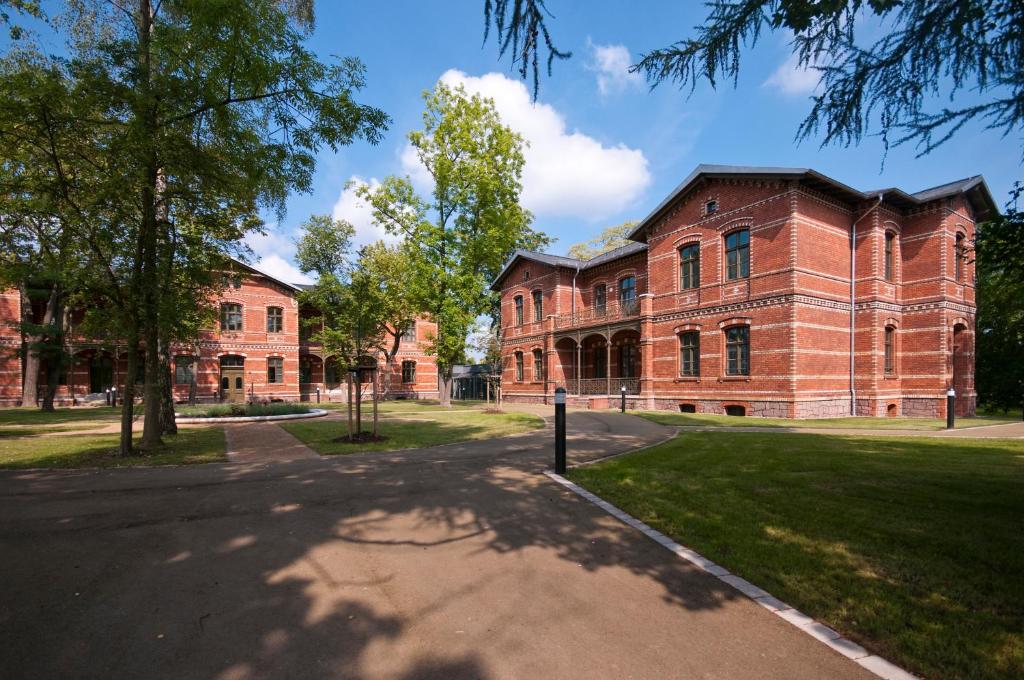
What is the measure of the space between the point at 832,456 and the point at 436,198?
21.8 metres

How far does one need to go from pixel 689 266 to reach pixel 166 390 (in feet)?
62.8

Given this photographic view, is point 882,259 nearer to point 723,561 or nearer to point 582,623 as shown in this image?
point 723,561

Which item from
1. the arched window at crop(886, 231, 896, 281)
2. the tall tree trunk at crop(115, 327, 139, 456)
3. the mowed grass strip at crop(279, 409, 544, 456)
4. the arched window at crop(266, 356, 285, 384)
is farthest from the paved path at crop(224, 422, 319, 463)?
the arched window at crop(886, 231, 896, 281)

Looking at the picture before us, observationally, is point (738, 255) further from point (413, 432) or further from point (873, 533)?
point (873, 533)

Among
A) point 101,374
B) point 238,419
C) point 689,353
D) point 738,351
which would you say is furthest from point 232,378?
point 738,351

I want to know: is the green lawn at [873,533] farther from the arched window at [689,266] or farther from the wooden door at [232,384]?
the wooden door at [232,384]

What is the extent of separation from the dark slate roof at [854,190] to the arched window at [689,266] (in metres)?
2.45

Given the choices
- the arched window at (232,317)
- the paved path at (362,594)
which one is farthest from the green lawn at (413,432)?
the arched window at (232,317)

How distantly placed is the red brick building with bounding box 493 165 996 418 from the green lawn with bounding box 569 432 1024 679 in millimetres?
9903

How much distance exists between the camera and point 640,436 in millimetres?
12016

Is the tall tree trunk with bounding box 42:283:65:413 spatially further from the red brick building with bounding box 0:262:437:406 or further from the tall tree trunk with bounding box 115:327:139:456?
the tall tree trunk with bounding box 115:327:139:456

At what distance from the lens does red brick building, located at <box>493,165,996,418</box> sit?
704 inches

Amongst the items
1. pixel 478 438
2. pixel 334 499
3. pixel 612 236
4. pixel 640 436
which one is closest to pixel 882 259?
pixel 640 436

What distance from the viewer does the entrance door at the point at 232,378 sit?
32.7 metres
